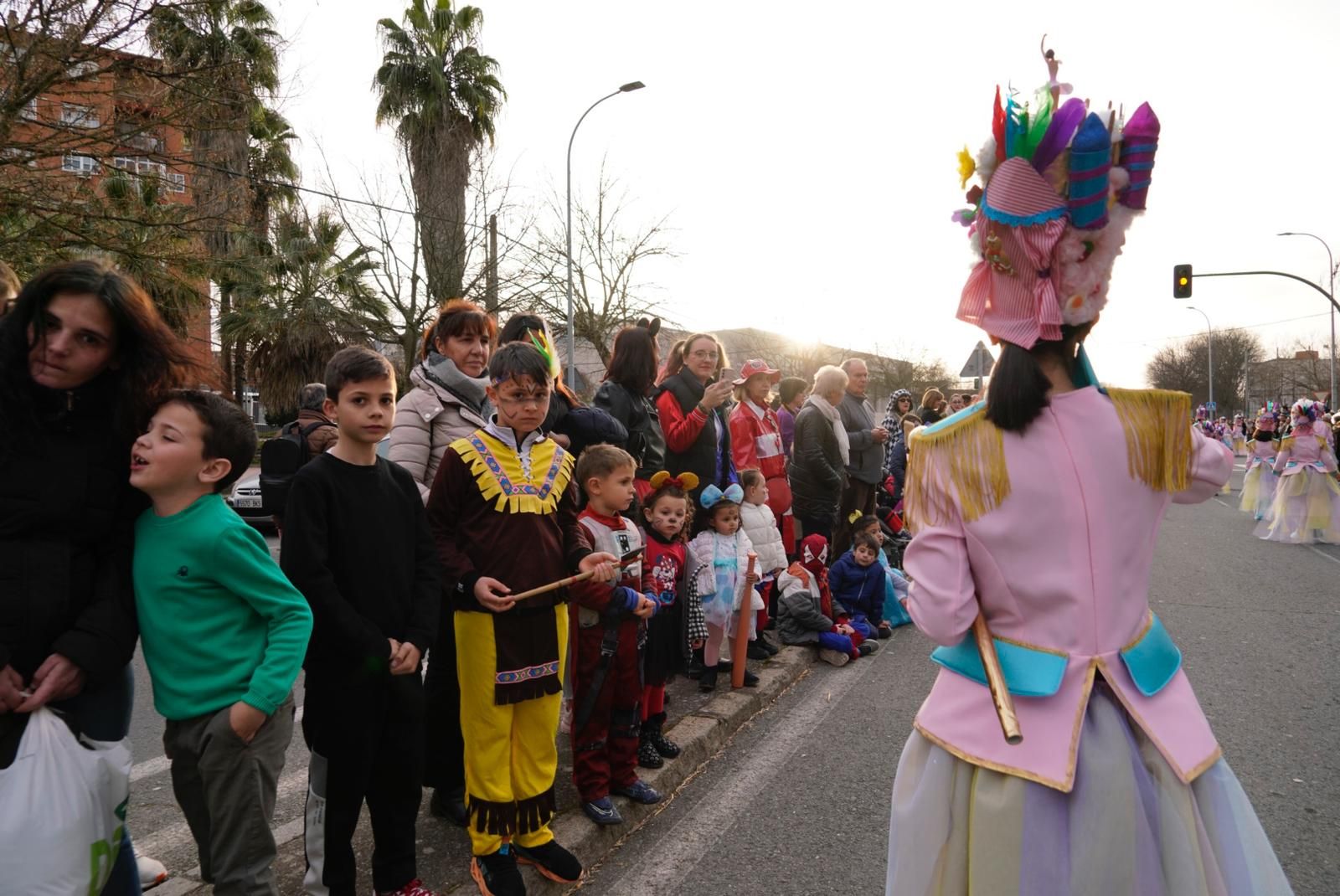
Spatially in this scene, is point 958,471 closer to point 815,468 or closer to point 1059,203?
point 1059,203

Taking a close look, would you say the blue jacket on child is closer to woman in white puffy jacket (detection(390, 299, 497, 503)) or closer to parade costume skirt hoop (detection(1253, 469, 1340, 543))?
woman in white puffy jacket (detection(390, 299, 497, 503))

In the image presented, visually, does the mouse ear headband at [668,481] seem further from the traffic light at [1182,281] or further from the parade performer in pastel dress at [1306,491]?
the traffic light at [1182,281]

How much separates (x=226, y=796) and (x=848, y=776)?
282 cm

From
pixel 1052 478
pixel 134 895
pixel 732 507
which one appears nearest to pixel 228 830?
pixel 134 895

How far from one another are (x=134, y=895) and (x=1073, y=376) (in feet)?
9.03

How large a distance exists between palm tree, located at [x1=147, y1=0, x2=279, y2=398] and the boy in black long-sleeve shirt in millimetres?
6728

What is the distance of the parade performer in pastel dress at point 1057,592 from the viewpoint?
5.95 feet

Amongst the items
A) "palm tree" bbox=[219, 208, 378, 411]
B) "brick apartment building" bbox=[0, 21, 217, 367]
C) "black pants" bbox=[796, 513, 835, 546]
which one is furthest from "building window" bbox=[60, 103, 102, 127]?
"palm tree" bbox=[219, 208, 378, 411]

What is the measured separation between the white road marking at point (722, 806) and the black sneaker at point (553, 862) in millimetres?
179

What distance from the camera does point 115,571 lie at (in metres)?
2.35

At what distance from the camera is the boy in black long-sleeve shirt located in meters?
2.72

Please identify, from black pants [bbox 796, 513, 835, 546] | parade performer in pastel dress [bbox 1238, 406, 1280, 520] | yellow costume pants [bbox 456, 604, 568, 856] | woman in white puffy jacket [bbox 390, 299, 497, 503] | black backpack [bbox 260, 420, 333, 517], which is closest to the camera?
yellow costume pants [bbox 456, 604, 568, 856]

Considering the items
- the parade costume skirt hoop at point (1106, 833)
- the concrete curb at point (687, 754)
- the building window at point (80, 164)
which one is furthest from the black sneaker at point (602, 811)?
the building window at point (80, 164)

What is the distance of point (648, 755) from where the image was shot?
13.4 ft
